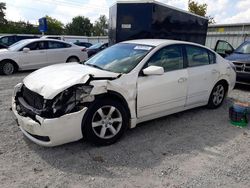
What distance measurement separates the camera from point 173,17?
8.43 metres

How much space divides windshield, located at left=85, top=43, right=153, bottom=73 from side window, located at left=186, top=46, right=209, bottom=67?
3.18ft

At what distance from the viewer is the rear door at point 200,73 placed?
4.54m

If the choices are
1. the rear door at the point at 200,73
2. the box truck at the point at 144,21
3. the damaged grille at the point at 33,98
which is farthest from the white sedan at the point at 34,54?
the rear door at the point at 200,73

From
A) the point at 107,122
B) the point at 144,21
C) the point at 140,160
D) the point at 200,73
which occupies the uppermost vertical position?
the point at 144,21

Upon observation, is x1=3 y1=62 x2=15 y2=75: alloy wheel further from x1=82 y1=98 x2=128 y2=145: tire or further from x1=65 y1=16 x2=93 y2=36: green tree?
x1=65 y1=16 x2=93 y2=36: green tree

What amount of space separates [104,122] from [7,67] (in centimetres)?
747

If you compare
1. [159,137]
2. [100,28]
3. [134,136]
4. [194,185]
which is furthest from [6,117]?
[100,28]

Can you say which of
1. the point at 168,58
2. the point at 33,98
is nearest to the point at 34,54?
the point at 33,98

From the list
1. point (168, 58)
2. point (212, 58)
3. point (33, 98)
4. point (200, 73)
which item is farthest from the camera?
point (212, 58)

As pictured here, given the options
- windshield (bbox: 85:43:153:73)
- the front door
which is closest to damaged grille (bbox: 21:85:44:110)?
windshield (bbox: 85:43:153:73)

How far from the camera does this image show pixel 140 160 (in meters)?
3.14

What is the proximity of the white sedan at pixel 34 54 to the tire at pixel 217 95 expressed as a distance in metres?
7.35

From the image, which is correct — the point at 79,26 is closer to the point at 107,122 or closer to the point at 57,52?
the point at 57,52

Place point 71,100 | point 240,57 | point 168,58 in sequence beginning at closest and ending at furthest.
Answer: point 71,100 → point 168,58 → point 240,57
